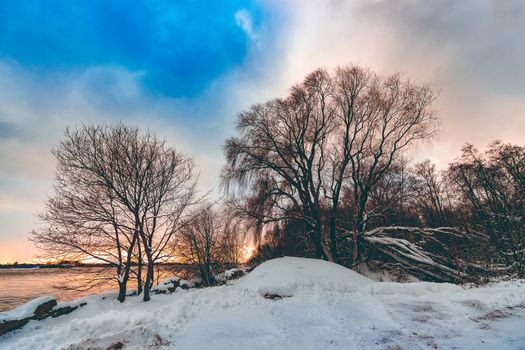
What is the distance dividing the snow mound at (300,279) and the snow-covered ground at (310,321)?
51 millimetres

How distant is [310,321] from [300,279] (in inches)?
150

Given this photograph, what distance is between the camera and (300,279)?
1124 centimetres

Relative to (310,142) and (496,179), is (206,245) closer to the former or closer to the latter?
(310,142)

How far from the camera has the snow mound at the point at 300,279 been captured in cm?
1070

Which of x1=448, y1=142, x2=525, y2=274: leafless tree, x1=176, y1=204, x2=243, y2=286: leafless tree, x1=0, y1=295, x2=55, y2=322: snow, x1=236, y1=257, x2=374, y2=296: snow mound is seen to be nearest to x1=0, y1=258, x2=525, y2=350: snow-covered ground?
x1=236, y1=257, x2=374, y2=296: snow mound

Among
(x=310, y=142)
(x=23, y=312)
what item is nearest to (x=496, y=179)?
(x=310, y=142)

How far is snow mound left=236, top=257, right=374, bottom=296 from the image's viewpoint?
1070 centimetres

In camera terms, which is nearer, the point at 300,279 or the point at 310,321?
the point at 310,321

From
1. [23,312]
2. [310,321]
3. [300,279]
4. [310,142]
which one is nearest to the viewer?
[310,321]

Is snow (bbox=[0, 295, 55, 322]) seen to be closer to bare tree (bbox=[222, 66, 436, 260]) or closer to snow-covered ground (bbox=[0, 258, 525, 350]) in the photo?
snow-covered ground (bbox=[0, 258, 525, 350])

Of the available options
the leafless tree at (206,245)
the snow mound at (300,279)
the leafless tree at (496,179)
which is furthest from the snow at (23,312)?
the leafless tree at (496,179)

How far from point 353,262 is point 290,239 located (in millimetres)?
6552

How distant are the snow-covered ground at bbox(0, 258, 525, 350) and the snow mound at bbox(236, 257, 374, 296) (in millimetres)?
51

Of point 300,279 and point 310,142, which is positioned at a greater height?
point 310,142
